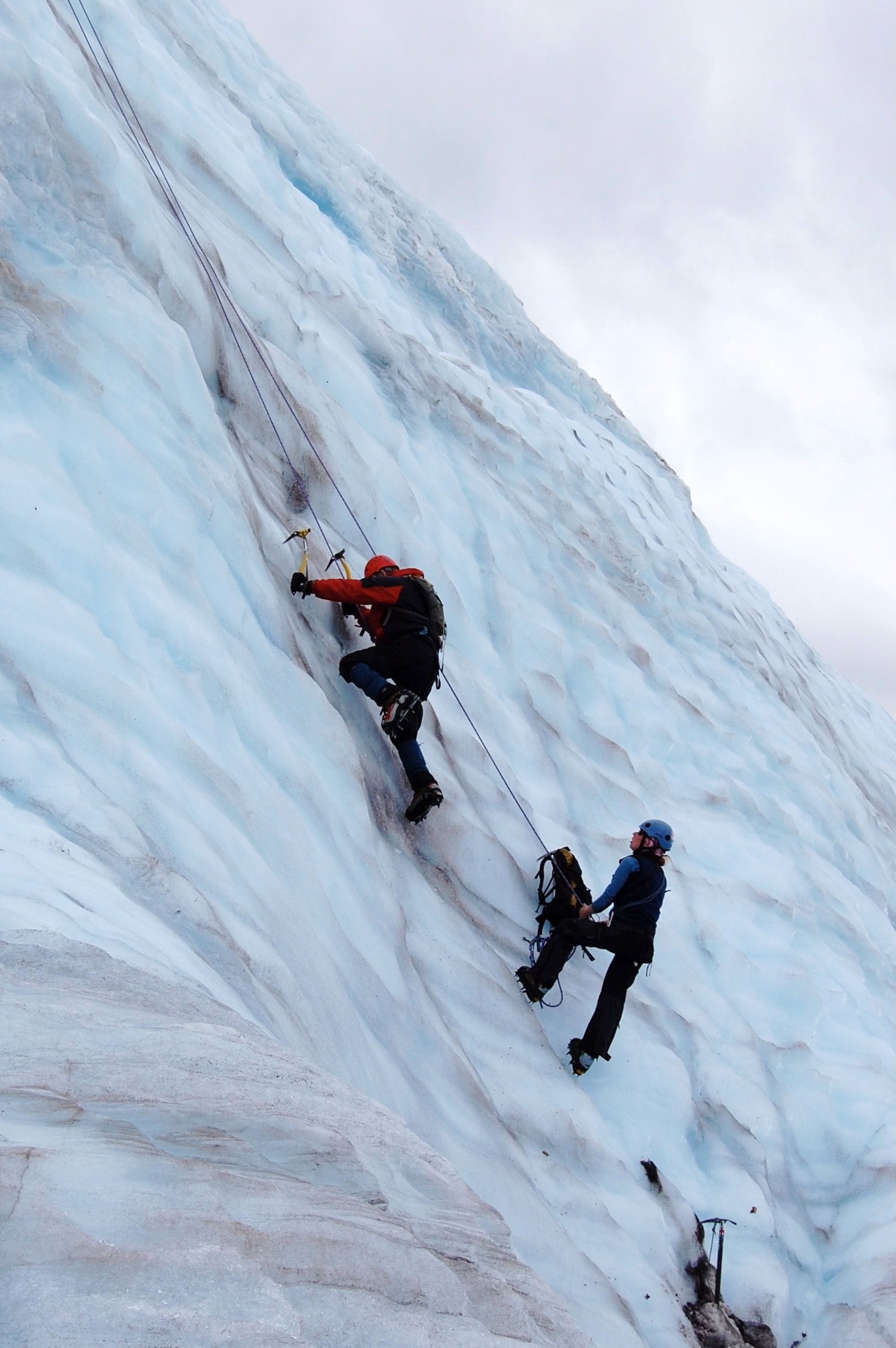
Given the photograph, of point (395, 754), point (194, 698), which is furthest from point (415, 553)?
point (194, 698)

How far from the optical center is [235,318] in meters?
5.73

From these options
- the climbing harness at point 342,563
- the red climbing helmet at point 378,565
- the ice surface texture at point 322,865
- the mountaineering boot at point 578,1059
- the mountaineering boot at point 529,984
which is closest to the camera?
the ice surface texture at point 322,865

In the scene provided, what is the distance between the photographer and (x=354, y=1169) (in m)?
2.06

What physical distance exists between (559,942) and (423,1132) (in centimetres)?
141

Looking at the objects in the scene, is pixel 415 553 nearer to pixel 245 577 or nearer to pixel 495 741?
pixel 495 741

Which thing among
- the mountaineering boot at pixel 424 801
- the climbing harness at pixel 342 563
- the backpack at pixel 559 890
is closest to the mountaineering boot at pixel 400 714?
the mountaineering boot at pixel 424 801

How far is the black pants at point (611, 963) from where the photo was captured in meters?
4.38

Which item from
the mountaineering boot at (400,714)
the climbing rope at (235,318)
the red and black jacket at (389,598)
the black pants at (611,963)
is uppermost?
the climbing rope at (235,318)

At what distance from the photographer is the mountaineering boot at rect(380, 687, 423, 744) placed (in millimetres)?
4301

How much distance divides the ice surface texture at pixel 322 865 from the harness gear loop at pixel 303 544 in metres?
0.10

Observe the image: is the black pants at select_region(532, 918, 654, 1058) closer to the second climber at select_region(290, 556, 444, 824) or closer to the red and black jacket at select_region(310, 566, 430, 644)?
the second climber at select_region(290, 556, 444, 824)

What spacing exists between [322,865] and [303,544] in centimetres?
207

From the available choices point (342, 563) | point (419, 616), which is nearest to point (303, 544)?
point (342, 563)

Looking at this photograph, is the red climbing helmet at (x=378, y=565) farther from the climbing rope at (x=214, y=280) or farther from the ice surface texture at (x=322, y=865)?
the climbing rope at (x=214, y=280)
